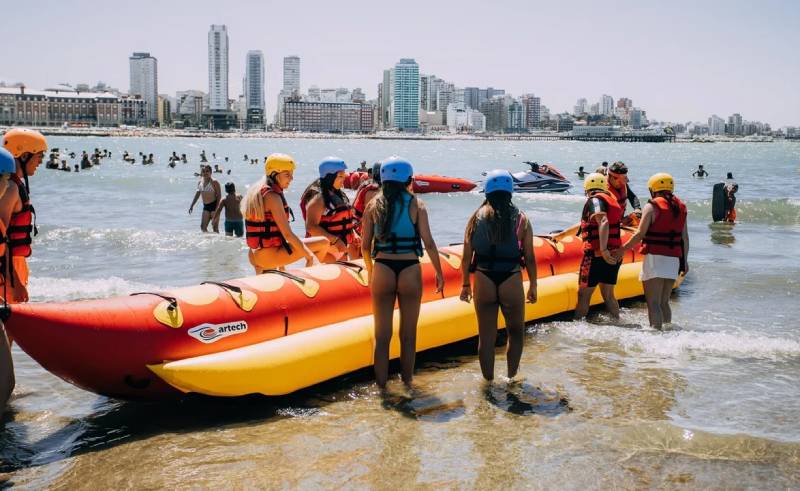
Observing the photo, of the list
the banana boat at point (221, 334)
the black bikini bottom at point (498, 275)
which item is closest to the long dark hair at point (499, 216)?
the black bikini bottom at point (498, 275)

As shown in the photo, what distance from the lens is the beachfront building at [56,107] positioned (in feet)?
529

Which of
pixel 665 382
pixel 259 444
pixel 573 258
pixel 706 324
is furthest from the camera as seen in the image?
pixel 573 258

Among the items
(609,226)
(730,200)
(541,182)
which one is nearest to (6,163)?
(609,226)

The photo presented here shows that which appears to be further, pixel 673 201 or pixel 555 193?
pixel 555 193

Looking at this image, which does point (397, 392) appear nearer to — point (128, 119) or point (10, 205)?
point (10, 205)

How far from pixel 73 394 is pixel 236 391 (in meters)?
1.39

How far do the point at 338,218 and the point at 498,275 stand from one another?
2.10 meters

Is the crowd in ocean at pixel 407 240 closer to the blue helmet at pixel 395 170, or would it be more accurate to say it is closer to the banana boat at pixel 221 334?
the blue helmet at pixel 395 170

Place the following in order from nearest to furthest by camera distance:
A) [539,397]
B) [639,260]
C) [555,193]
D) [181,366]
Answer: [181,366], [539,397], [639,260], [555,193]

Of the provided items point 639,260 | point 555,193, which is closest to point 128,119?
point 555,193

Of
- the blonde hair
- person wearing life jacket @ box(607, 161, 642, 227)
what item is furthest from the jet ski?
the blonde hair

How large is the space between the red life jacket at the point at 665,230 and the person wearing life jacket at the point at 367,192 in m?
2.40

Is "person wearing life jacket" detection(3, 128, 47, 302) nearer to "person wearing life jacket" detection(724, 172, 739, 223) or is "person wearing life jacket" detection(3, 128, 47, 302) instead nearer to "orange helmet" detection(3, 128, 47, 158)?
"orange helmet" detection(3, 128, 47, 158)

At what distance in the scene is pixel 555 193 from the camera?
27.3 meters
